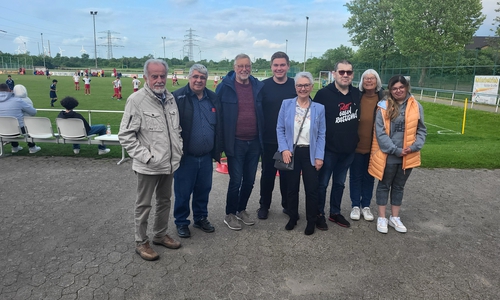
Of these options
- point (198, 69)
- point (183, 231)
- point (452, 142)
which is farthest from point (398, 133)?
point (452, 142)

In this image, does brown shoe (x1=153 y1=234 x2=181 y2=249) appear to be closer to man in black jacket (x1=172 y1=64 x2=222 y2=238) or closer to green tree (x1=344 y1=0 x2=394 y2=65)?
man in black jacket (x1=172 y1=64 x2=222 y2=238)

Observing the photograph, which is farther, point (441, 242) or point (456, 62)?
point (456, 62)

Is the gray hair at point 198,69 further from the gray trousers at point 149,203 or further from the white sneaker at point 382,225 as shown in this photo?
the white sneaker at point 382,225

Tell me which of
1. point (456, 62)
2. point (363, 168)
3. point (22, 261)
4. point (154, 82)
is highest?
point (456, 62)

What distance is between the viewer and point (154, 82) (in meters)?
3.37

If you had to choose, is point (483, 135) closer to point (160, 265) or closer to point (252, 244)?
point (252, 244)

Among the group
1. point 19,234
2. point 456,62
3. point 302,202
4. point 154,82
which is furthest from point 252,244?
point 456,62

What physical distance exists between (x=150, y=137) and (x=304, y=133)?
5.60ft

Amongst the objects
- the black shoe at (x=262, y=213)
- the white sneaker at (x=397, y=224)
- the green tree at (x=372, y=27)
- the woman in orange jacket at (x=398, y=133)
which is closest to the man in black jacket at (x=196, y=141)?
the black shoe at (x=262, y=213)

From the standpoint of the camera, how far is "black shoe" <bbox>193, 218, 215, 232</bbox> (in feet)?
13.7

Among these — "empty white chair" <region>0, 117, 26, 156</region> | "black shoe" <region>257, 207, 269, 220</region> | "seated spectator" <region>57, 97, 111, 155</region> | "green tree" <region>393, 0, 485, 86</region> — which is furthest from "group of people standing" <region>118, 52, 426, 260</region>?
"green tree" <region>393, 0, 485, 86</region>

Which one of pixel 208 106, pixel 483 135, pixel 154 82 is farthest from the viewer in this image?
pixel 483 135

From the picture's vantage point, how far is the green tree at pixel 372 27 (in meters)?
50.4

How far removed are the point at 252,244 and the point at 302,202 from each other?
1.59 m
